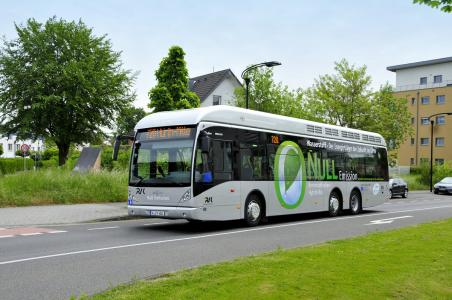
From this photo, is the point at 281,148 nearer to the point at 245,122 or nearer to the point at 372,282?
the point at 245,122

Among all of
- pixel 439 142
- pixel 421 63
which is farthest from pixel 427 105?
pixel 421 63

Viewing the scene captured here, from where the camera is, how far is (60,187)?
2022cm

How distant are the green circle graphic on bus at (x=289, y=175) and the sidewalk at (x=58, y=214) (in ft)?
17.4

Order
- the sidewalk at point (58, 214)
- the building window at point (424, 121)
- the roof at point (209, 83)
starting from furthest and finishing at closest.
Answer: the building window at point (424, 121) → the roof at point (209, 83) → the sidewalk at point (58, 214)

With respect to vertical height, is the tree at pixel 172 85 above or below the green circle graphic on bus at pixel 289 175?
above

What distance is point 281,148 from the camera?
15477mm

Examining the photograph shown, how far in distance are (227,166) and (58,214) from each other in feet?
21.2

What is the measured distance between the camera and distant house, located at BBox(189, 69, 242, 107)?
50.0m

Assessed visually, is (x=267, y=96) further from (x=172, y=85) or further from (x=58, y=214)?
(x=58, y=214)

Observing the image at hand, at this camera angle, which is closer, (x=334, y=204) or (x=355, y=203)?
(x=334, y=204)

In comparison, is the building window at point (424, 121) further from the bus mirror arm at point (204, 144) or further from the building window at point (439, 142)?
the bus mirror arm at point (204, 144)

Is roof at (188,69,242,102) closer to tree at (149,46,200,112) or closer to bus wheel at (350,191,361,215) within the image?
tree at (149,46,200,112)

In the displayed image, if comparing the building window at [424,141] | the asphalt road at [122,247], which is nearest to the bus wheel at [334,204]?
the asphalt road at [122,247]

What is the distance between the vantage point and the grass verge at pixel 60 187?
18.9m
